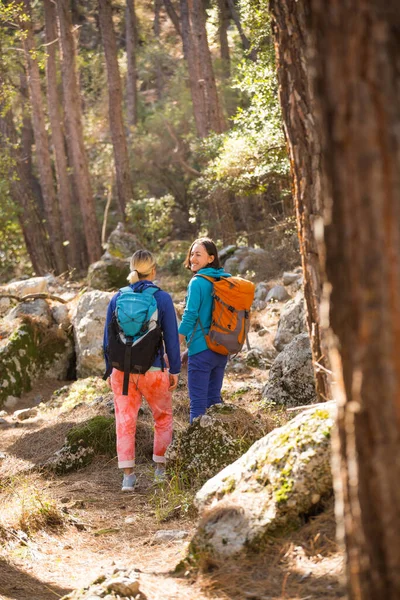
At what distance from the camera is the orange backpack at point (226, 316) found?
593 cm

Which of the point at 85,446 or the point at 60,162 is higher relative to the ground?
the point at 60,162

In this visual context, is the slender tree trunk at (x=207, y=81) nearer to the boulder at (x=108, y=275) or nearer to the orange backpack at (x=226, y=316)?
the boulder at (x=108, y=275)

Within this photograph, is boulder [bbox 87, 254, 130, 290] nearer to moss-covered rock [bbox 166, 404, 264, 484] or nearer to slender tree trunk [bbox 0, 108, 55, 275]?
slender tree trunk [bbox 0, 108, 55, 275]

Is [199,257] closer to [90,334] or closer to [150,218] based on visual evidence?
[90,334]

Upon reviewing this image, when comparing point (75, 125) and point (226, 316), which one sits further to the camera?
point (75, 125)

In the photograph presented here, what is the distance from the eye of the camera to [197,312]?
5941mm

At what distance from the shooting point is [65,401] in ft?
32.9

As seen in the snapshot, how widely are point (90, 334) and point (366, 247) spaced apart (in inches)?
379

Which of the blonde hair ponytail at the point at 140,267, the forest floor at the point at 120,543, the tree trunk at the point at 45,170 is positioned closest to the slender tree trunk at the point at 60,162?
the tree trunk at the point at 45,170

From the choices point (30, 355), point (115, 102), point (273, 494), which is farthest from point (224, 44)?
point (273, 494)

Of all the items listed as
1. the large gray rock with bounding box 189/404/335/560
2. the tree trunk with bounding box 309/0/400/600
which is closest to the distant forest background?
the large gray rock with bounding box 189/404/335/560

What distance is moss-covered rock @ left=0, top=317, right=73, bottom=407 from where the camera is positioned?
36.9ft

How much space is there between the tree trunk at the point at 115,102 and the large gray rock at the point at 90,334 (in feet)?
31.3

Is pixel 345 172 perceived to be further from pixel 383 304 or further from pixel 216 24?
pixel 216 24
